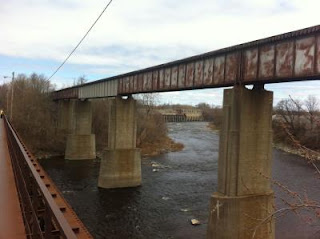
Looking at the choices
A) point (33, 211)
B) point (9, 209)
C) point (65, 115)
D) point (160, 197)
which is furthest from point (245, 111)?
point (65, 115)

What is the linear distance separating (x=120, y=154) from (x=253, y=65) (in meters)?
16.8

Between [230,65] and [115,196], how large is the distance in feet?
46.9

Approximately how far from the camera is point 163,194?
25.6m

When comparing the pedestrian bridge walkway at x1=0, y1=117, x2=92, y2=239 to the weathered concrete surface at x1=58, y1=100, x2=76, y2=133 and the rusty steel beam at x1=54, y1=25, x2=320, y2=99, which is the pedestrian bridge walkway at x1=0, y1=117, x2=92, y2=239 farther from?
the weathered concrete surface at x1=58, y1=100, x2=76, y2=133

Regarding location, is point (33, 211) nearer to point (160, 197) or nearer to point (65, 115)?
point (160, 197)

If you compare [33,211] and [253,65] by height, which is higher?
[253,65]

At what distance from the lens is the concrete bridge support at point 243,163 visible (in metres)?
14.8

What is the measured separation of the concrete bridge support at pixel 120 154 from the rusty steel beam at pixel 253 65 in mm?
7549

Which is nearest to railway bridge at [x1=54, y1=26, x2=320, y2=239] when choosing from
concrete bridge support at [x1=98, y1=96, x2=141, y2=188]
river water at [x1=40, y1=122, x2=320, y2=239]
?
river water at [x1=40, y1=122, x2=320, y2=239]

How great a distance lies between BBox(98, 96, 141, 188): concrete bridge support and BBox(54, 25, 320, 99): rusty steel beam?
7.55 metres

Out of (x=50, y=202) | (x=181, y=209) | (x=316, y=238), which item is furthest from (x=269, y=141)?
(x=50, y=202)

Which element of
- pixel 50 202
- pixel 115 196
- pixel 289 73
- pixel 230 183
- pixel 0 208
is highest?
pixel 289 73

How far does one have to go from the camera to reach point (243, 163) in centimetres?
1515

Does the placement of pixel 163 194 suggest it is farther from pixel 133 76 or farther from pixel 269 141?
pixel 269 141
